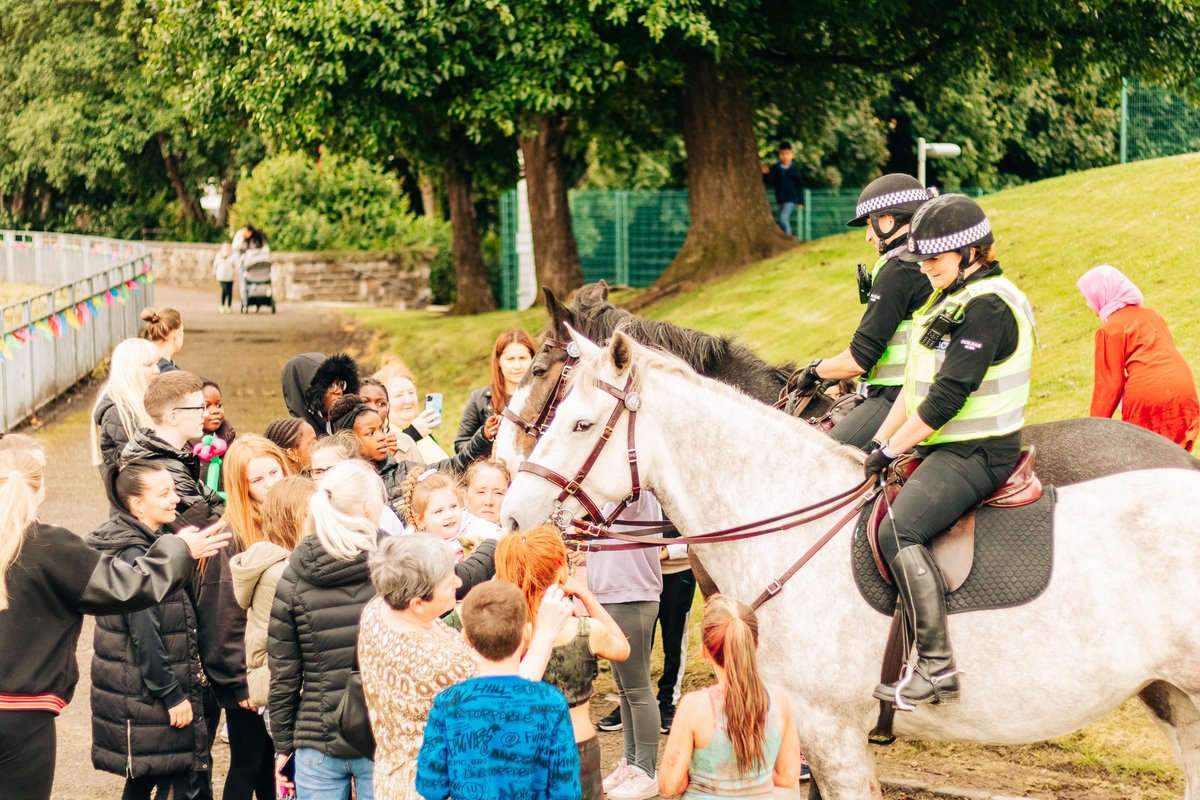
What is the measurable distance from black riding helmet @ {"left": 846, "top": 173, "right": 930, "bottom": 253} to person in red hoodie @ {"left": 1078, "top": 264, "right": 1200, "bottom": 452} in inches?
96.6

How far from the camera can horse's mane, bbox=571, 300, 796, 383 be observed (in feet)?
21.6

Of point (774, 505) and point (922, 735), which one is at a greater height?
point (774, 505)

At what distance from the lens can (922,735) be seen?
5.61 m

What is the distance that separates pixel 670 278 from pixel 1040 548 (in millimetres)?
16541

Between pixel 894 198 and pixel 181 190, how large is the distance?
4428 cm

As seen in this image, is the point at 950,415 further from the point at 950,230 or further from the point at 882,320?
the point at 882,320

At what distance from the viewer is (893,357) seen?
645cm

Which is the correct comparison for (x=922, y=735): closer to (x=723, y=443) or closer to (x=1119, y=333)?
(x=723, y=443)

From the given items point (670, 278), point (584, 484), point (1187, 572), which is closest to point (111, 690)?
point (584, 484)

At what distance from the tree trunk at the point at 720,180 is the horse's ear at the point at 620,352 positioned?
1567 cm

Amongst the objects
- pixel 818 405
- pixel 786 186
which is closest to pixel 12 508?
pixel 818 405

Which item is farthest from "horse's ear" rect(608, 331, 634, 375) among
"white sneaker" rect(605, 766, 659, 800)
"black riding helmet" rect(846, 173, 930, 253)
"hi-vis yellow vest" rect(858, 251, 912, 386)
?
"white sneaker" rect(605, 766, 659, 800)

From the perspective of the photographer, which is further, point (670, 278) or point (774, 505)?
point (670, 278)

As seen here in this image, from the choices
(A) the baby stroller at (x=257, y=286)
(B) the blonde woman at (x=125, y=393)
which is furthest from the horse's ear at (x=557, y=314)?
(A) the baby stroller at (x=257, y=286)
